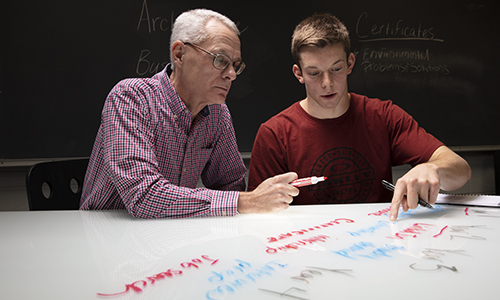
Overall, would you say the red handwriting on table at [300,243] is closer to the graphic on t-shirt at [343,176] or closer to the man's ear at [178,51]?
the graphic on t-shirt at [343,176]

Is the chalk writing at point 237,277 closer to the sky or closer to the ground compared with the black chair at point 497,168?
closer to the sky

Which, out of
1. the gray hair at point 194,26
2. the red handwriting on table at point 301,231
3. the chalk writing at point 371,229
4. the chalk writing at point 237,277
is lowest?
the red handwriting on table at point 301,231

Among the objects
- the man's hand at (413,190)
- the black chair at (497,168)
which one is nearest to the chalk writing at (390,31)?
the black chair at (497,168)

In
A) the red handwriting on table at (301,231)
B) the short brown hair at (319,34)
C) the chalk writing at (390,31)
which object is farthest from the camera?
the chalk writing at (390,31)

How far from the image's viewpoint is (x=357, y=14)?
2520 mm

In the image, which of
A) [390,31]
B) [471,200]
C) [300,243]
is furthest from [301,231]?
[390,31]

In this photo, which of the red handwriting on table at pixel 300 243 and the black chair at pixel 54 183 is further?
the black chair at pixel 54 183

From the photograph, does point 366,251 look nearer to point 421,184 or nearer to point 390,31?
point 421,184

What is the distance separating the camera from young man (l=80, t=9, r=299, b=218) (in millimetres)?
988

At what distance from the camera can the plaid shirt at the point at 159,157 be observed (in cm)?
98

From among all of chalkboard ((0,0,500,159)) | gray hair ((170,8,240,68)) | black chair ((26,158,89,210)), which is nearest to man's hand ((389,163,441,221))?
gray hair ((170,8,240,68))

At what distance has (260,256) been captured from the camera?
636mm

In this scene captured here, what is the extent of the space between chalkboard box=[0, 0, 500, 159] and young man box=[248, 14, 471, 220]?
96cm

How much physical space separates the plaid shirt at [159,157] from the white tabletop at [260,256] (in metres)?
0.06
